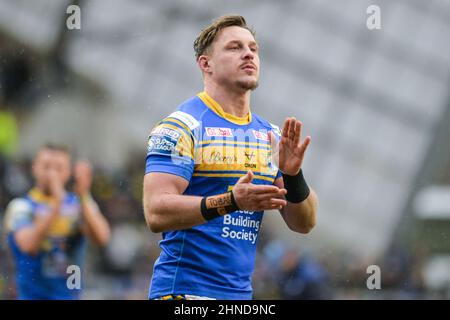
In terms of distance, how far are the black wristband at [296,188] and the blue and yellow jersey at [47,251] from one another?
10.8 ft

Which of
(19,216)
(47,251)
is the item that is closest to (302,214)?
(47,251)

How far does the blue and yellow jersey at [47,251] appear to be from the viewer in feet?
24.1

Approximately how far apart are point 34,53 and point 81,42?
14.8ft

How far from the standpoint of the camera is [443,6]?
29438 millimetres

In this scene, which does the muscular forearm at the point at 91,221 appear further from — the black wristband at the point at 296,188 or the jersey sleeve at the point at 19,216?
the black wristband at the point at 296,188

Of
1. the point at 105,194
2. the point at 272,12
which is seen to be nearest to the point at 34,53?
the point at 105,194

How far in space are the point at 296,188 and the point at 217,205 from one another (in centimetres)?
67

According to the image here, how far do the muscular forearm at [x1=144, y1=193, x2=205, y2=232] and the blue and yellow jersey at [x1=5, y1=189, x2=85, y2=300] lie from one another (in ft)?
10.7

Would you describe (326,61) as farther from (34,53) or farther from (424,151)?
(34,53)

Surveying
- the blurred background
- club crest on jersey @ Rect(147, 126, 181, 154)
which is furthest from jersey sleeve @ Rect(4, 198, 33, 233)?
the blurred background

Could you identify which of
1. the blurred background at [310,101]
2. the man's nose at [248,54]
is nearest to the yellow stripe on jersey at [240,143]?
the man's nose at [248,54]

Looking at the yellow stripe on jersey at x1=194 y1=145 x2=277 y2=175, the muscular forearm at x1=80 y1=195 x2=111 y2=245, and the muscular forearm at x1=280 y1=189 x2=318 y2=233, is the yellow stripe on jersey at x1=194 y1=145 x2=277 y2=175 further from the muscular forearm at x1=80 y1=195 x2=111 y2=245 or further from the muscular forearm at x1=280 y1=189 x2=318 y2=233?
the muscular forearm at x1=80 y1=195 x2=111 y2=245

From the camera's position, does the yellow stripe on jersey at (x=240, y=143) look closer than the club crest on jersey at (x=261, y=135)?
Yes

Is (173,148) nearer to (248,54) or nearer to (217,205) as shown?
(217,205)
